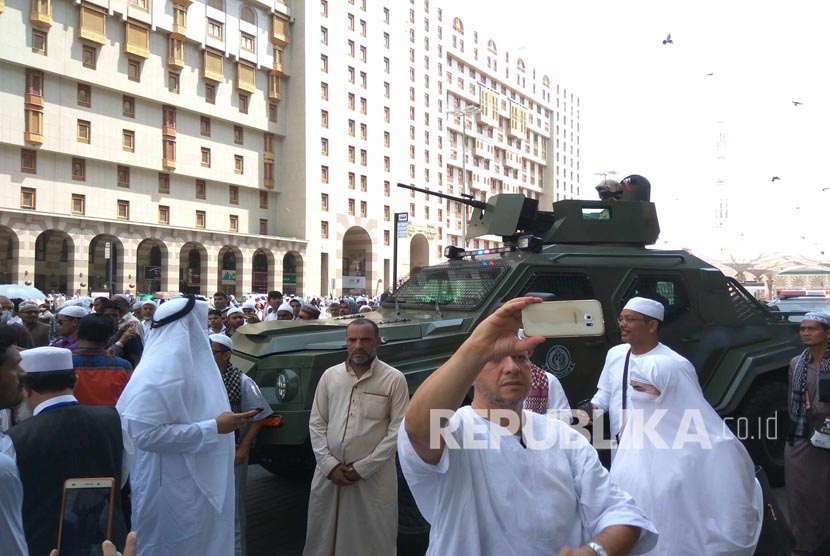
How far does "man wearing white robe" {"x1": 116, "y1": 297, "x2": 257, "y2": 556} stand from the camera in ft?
11.3

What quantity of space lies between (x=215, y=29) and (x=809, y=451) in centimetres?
4321

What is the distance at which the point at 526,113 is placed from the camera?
76.5m

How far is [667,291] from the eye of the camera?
20.9 ft

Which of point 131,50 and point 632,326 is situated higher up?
point 131,50

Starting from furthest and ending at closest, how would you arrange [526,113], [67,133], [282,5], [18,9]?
[526,113] → [282,5] → [67,133] → [18,9]

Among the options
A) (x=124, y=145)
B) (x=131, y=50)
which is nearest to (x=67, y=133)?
A: (x=124, y=145)

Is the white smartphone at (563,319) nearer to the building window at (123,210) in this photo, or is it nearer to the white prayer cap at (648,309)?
the white prayer cap at (648,309)

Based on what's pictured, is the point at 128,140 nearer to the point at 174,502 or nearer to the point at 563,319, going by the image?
the point at 174,502

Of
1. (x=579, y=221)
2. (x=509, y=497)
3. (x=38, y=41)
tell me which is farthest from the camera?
(x=38, y=41)

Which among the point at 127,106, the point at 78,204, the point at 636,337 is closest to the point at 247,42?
the point at 127,106

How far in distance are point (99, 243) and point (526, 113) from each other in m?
49.9

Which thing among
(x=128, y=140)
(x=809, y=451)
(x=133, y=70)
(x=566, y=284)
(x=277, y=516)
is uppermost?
(x=133, y=70)

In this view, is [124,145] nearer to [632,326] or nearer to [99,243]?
[99,243]

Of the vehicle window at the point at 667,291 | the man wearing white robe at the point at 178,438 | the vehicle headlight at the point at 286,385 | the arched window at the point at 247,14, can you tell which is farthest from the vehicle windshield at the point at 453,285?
the arched window at the point at 247,14
